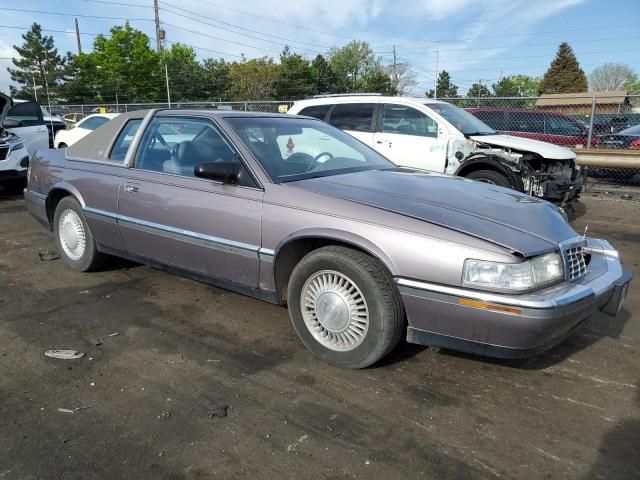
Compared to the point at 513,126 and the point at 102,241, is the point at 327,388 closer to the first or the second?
the point at 102,241

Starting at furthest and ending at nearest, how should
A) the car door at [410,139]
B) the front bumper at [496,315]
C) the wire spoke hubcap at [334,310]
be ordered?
the car door at [410,139] < the wire spoke hubcap at [334,310] < the front bumper at [496,315]

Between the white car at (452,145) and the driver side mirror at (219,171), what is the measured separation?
4.87m

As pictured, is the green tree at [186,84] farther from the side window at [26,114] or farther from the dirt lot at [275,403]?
the dirt lot at [275,403]

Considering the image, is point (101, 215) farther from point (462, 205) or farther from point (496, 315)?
point (496, 315)

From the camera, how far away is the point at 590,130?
10.8 m

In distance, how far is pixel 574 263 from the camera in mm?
2891

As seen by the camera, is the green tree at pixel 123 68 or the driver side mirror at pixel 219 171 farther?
the green tree at pixel 123 68

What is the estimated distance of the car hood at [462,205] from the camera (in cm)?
268

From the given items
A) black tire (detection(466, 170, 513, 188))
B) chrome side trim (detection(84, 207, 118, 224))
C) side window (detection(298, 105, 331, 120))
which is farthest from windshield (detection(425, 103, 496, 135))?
chrome side trim (detection(84, 207, 118, 224))

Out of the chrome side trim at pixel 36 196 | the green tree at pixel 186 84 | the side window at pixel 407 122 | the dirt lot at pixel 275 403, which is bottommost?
the dirt lot at pixel 275 403

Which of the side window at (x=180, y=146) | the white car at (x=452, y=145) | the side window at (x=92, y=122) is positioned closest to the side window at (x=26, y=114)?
the side window at (x=92, y=122)

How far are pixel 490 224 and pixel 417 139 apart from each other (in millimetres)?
5243

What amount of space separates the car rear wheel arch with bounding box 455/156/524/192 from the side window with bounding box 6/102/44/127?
8.06 meters

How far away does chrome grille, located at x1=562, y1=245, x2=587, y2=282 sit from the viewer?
9.12 feet
